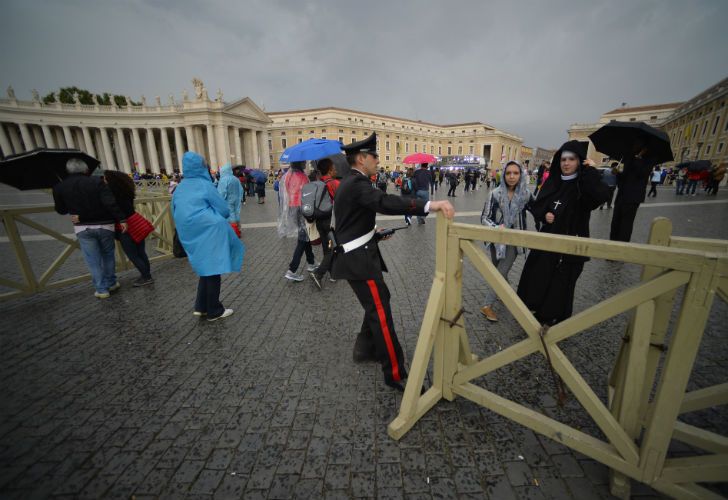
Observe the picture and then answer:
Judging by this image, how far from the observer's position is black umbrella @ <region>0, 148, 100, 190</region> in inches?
174

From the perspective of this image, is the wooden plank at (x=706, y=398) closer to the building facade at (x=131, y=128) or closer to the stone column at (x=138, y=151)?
the building facade at (x=131, y=128)

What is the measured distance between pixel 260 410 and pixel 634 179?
6.52m

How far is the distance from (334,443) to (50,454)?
1.92 m

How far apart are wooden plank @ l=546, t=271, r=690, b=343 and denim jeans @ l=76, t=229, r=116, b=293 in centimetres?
582

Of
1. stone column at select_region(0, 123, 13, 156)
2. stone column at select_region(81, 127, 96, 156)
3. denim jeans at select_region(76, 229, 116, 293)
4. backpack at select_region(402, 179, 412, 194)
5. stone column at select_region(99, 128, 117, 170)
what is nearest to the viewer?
denim jeans at select_region(76, 229, 116, 293)

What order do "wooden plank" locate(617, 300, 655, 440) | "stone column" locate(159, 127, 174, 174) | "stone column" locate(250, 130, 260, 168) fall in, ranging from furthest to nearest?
"stone column" locate(250, 130, 260, 168) < "stone column" locate(159, 127, 174, 174) < "wooden plank" locate(617, 300, 655, 440)

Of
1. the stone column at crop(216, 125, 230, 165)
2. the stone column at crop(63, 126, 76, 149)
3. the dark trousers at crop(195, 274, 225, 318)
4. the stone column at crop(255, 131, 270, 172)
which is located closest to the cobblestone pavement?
the dark trousers at crop(195, 274, 225, 318)

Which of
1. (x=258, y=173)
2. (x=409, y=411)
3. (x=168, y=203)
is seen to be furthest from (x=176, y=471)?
(x=258, y=173)

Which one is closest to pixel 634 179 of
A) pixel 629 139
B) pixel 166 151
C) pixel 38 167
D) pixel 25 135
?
pixel 629 139

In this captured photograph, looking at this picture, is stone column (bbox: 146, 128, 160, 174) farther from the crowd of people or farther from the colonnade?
the crowd of people

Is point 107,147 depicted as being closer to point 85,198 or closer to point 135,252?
point 135,252

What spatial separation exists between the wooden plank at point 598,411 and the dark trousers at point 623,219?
494 cm

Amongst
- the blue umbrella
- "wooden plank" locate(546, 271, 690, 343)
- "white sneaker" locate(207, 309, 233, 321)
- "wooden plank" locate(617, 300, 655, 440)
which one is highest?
the blue umbrella

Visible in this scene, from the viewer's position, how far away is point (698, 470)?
1528mm
